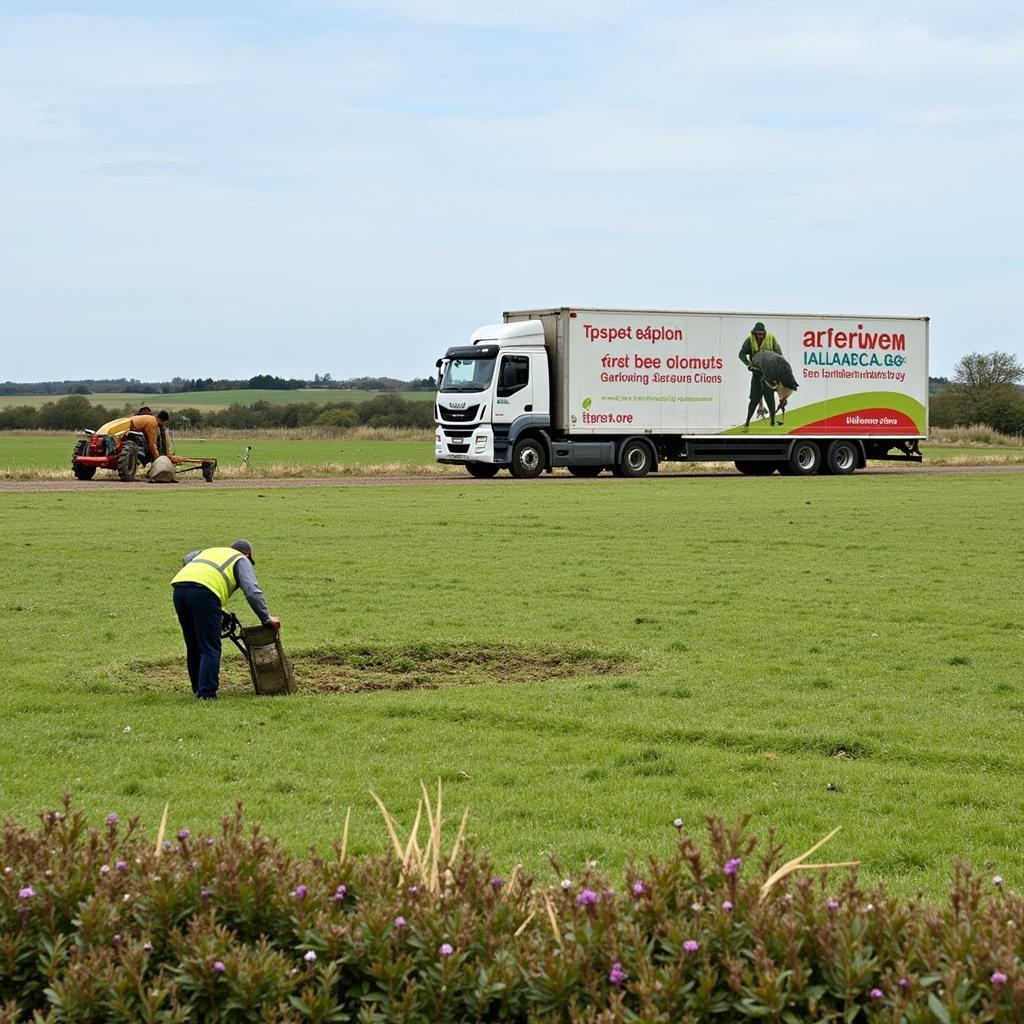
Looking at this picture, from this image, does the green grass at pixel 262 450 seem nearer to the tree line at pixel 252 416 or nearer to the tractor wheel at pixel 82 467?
the tractor wheel at pixel 82 467

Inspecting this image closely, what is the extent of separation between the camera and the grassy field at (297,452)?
159 feet

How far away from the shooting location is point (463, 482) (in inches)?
1711

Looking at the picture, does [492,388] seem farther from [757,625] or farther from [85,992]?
[85,992]

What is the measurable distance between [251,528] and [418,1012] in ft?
78.3

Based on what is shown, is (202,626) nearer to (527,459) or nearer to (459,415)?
(459,415)

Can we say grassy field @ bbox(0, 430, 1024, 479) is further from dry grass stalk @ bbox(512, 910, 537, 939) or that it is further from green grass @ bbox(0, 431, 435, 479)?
dry grass stalk @ bbox(512, 910, 537, 939)

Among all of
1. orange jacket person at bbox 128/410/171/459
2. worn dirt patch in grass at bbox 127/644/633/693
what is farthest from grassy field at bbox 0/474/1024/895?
orange jacket person at bbox 128/410/171/459

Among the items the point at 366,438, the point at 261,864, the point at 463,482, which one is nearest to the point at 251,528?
the point at 463,482

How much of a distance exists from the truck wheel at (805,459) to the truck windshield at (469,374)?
11214 millimetres

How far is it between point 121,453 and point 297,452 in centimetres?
3190

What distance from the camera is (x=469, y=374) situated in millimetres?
44875

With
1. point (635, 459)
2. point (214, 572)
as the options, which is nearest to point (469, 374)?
point (635, 459)

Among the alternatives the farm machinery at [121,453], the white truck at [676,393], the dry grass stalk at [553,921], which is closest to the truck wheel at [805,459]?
the white truck at [676,393]

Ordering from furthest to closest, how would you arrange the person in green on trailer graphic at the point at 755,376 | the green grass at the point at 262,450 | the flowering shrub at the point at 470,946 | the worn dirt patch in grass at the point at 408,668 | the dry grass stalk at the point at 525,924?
the green grass at the point at 262,450 → the person in green on trailer graphic at the point at 755,376 → the worn dirt patch in grass at the point at 408,668 → the dry grass stalk at the point at 525,924 → the flowering shrub at the point at 470,946
